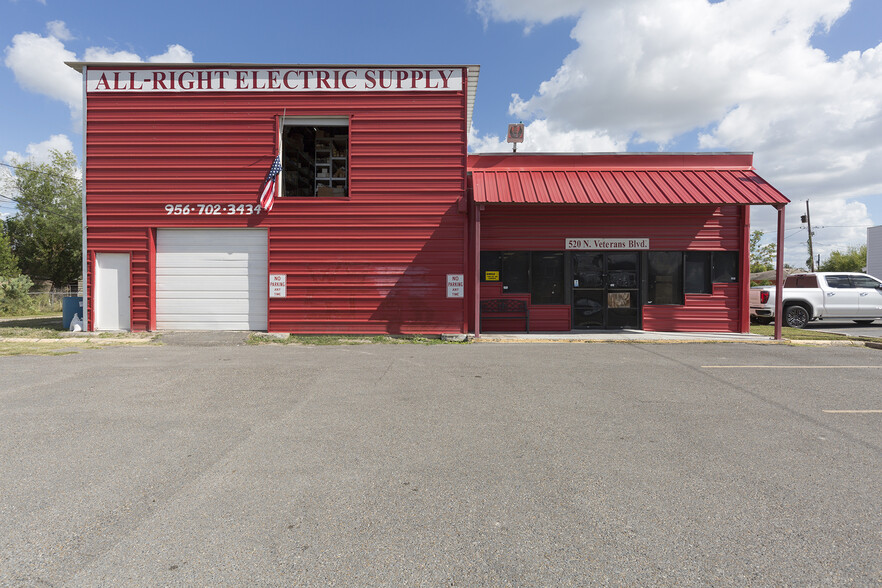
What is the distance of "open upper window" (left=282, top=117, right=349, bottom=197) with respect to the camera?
1412 centimetres

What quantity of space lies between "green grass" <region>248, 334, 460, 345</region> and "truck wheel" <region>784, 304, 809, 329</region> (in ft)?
39.4

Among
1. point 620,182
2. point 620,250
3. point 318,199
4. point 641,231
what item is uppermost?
point 620,182

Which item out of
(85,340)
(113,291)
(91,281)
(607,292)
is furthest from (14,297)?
(607,292)

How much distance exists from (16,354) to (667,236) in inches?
630

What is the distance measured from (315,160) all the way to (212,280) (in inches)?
191

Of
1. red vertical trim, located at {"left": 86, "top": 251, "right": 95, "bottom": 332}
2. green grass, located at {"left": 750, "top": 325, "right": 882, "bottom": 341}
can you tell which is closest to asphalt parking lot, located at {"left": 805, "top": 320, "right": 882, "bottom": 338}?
green grass, located at {"left": 750, "top": 325, "right": 882, "bottom": 341}

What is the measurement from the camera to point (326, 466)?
4027 millimetres

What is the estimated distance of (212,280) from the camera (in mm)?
13336

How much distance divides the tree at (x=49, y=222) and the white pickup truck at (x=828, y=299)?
172ft

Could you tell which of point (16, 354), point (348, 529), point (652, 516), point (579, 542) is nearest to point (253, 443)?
point (348, 529)

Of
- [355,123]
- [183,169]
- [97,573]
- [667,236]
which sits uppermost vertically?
[355,123]

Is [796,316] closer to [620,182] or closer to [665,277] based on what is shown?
[665,277]

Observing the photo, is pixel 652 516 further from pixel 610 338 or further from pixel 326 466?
pixel 610 338

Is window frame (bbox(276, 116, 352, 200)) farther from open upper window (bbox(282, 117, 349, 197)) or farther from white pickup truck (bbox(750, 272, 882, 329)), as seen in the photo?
white pickup truck (bbox(750, 272, 882, 329))
